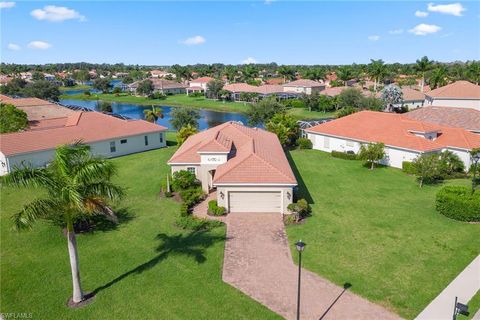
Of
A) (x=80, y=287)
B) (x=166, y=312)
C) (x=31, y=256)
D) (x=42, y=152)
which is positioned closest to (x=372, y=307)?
(x=166, y=312)

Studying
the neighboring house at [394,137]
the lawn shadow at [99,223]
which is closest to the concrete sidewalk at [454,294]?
the lawn shadow at [99,223]

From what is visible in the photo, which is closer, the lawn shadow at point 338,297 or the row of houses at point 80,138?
the lawn shadow at point 338,297

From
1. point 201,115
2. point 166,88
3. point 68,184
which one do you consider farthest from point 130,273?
point 166,88

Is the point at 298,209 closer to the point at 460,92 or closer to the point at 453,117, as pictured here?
the point at 453,117

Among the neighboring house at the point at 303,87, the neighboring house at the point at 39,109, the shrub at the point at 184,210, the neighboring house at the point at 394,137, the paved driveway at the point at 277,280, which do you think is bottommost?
the paved driveway at the point at 277,280

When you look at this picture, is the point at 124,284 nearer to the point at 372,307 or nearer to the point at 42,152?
the point at 372,307

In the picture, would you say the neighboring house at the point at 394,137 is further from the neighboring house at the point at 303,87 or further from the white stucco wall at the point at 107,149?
the neighboring house at the point at 303,87
